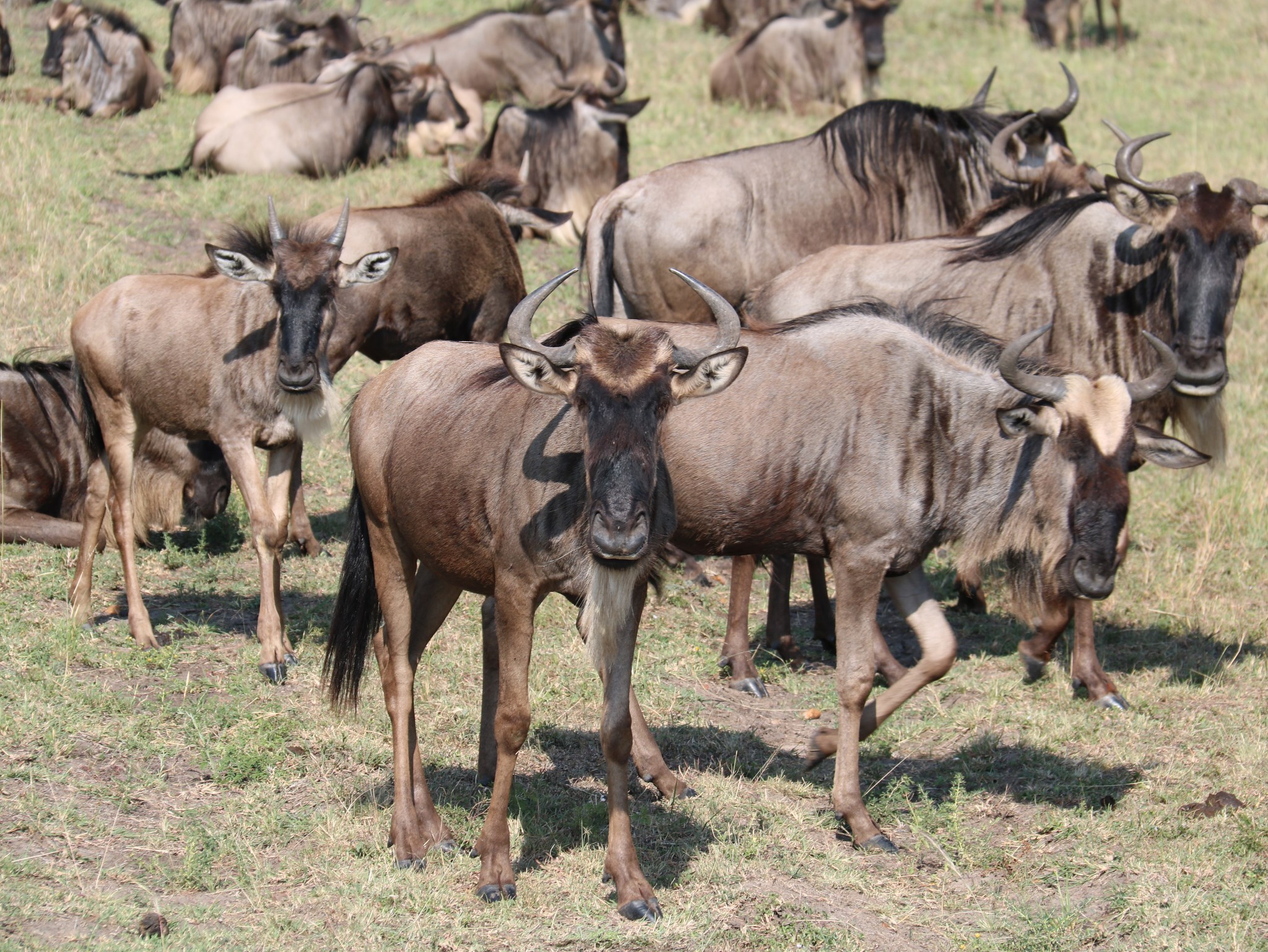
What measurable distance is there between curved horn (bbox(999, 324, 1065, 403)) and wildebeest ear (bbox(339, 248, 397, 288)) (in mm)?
3216

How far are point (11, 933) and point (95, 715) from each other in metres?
1.63

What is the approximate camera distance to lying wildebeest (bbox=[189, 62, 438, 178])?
42.9 feet

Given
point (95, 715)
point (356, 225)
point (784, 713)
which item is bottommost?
point (784, 713)

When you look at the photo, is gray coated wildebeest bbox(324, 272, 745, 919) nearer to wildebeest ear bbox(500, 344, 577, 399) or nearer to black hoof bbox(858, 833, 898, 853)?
wildebeest ear bbox(500, 344, 577, 399)

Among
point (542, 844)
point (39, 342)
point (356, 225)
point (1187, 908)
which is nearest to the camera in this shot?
point (1187, 908)

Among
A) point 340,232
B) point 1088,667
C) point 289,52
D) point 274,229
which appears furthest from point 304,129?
point 1088,667

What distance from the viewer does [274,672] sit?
618cm

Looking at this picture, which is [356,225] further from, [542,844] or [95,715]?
[542,844]

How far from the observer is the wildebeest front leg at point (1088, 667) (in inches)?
255

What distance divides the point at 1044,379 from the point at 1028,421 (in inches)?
6.8

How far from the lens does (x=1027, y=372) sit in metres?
5.32

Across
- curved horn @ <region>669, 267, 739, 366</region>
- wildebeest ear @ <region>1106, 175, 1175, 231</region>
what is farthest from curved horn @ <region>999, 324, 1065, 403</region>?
wildebeest ear @ <region>1106, 175, 1175, 231</region>

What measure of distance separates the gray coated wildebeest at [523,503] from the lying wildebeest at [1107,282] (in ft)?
8.31

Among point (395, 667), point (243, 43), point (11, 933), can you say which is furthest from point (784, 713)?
point (243, 43)
